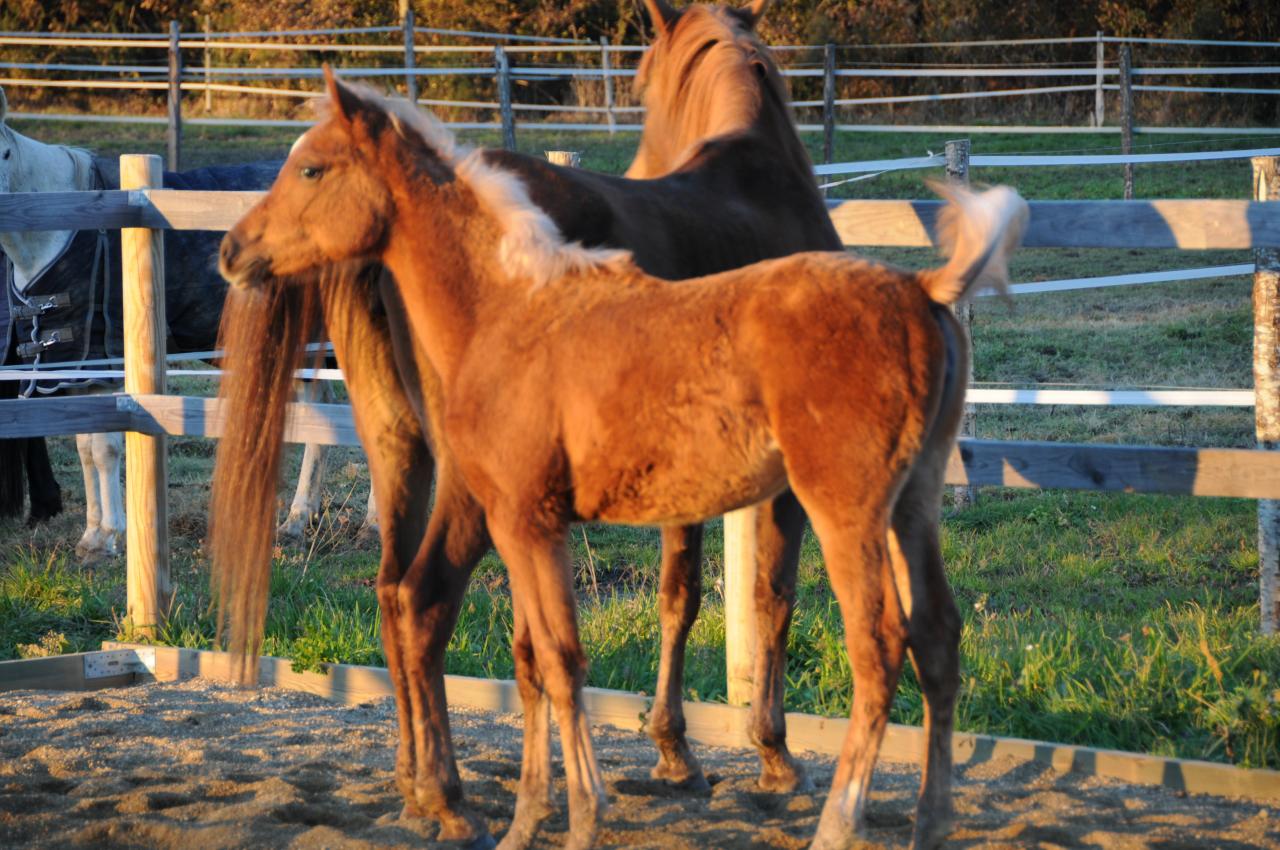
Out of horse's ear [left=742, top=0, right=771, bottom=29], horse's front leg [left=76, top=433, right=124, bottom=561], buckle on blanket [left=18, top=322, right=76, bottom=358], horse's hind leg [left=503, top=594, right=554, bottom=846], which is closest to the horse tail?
horse's hind leg [left=503, top=594, right=554, bottom=846]

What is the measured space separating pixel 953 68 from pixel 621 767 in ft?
65.5

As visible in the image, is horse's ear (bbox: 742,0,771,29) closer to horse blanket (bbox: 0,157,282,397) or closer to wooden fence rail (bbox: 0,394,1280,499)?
wooden fence rail (bbox: 0,394,1280,499)

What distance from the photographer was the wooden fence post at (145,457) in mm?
→ 5250

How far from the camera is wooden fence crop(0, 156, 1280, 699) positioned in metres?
3.97

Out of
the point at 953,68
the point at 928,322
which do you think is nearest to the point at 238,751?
the point at 928,322

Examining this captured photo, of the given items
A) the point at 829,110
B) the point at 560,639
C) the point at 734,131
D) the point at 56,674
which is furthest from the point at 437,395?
the point at 829,110

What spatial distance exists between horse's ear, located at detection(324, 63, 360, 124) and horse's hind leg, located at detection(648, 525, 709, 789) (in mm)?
1323

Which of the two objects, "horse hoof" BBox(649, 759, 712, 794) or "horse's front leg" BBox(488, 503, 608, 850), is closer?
"horse's front leg" BBox(488, 503, 608, 850)

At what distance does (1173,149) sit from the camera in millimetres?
17391

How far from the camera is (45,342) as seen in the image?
6906 mm

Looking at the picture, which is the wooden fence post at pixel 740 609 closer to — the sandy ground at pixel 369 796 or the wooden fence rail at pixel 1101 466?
the sandy ground at pixel 369 796

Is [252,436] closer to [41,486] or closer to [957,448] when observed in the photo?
[957,448]

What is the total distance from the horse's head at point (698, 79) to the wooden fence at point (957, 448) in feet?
→ 1.69

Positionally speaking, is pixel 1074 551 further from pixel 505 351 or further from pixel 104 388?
pixel 104 388
